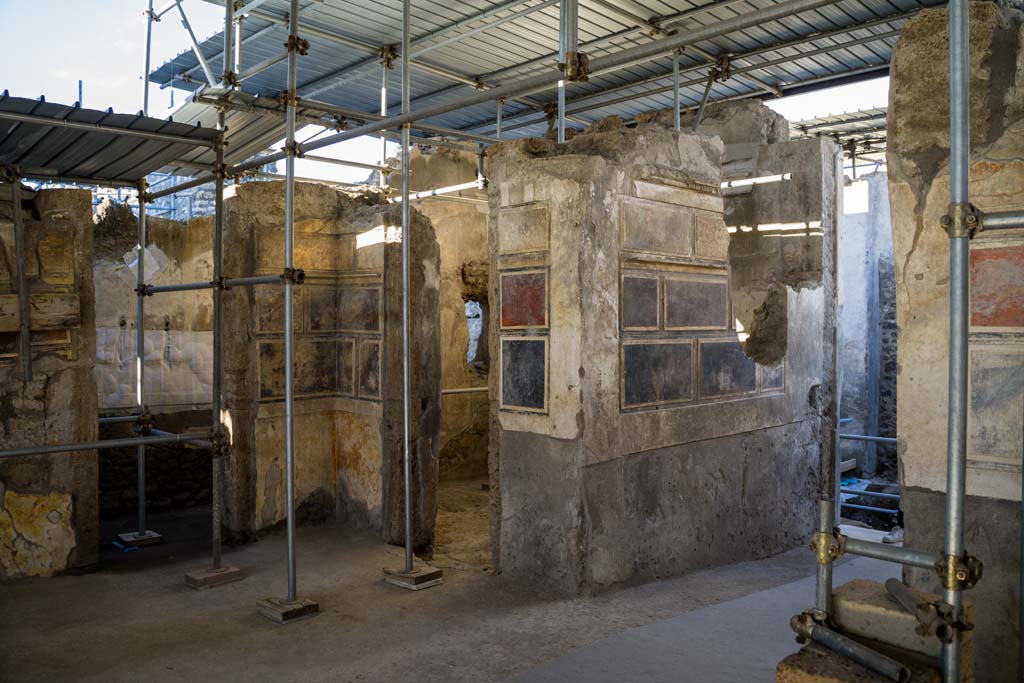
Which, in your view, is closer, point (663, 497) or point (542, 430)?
point (542, 430)

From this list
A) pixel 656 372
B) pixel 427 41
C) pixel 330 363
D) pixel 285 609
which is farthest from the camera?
pixel 427 41

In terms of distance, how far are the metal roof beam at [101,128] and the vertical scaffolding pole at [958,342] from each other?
4.51 m

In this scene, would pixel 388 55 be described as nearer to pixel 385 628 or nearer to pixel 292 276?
pixel 292 276

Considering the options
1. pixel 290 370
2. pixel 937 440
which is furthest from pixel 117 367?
pixel 937 440

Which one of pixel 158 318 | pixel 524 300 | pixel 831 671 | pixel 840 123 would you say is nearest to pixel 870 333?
pixel 840 123

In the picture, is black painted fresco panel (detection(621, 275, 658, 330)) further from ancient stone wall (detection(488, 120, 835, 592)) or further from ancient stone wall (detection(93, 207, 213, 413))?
ancient stone wall (detection(93, 207, 213, 413))

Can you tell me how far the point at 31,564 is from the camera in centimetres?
553

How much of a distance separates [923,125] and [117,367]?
735 cm

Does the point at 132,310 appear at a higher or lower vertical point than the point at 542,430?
higher

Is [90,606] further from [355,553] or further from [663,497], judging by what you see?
[663,497]

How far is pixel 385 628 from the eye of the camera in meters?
4.77

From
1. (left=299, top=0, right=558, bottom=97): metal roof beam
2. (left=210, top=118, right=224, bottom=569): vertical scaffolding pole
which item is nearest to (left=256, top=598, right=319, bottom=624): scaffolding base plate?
(left=210, top=118, right=224, bottom=569): vertical scaffolding pole

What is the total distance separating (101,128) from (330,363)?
3.14 m

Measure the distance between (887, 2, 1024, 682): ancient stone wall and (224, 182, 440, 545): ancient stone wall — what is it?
423 cm
